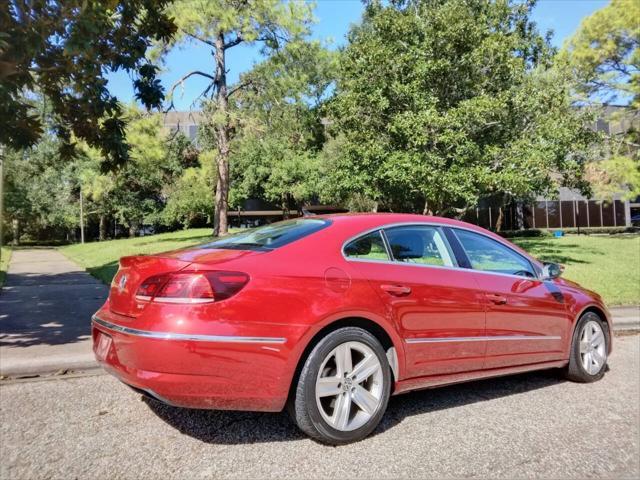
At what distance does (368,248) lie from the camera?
418 cm

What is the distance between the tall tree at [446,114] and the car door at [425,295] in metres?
9.57

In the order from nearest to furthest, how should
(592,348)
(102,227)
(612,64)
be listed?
(592,348)
(612,64)
(102,227)

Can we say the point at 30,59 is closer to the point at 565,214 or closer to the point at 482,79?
the point at 482,79

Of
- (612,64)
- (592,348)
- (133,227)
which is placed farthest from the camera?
(133,227)

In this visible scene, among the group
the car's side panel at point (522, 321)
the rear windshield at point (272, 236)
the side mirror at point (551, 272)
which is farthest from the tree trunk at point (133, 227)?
the car's side panel at point (522, 321)

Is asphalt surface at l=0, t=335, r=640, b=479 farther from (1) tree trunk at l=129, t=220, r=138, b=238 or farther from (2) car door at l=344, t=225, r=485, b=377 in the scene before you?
(1) tree trunk at l=129, t=220, r=138, b=238

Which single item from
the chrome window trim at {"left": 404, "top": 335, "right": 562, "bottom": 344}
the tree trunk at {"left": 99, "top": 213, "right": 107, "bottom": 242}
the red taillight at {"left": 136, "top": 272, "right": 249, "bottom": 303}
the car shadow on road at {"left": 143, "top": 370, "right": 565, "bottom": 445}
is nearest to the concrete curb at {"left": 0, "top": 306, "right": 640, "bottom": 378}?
the car shadow on road at {"left": 143, "top": 370, "right": 565, "bottom": 445}

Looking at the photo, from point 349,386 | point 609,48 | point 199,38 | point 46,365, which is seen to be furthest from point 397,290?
point 609,48

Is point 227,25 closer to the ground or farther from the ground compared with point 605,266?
farther from the ground

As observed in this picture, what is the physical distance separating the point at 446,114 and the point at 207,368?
1216cm

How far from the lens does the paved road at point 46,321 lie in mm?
5801

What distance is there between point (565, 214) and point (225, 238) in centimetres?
3974

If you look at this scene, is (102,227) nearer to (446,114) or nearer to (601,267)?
(446,114)

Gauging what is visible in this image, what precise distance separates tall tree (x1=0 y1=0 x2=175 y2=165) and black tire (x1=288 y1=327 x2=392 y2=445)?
16.7 ft
